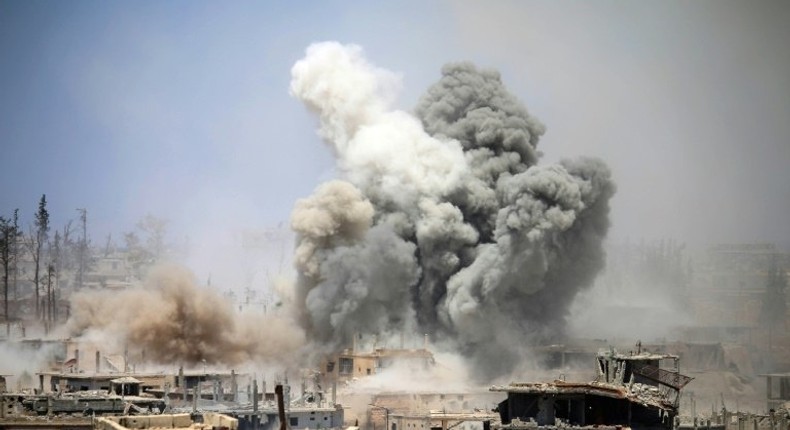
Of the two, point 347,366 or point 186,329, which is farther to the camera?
point 186,329

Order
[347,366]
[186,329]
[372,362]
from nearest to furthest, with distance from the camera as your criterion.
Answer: [372,362] → [347,366] → [186,329]

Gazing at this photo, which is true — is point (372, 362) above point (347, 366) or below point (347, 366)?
above

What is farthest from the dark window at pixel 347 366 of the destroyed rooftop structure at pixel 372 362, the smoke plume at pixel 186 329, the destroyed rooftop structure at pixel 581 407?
the destroyed rooftop structure at pixel 581 407

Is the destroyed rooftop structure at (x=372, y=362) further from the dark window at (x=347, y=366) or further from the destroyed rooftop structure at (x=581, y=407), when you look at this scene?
the destroyed rooftop structure at (x=581, y=407)

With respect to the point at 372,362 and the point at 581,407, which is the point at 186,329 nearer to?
the point at 372,362

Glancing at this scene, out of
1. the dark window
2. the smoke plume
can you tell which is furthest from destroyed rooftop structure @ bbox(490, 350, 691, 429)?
the smoke plume

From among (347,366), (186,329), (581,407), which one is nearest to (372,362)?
(347,366)

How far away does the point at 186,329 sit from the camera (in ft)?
309

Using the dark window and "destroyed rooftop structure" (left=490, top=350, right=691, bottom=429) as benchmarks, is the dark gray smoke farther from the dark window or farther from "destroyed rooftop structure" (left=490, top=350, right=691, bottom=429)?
"destroyed rooftop structure" (left=490, top=350, right=691, bottom=429)

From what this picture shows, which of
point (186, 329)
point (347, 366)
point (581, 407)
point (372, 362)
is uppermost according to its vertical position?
point (186, 329)

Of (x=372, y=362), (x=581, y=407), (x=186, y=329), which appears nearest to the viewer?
(x=581, y=407)

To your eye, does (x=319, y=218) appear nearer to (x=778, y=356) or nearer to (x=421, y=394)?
(x=421, y=394)

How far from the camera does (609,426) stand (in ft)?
165

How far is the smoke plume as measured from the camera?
93188 millimetres
